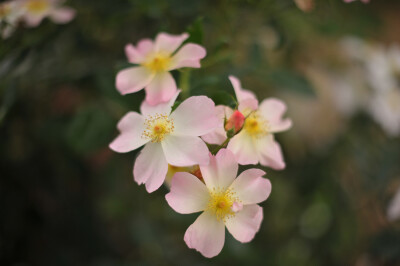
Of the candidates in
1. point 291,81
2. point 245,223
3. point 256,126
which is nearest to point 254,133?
point 256,126

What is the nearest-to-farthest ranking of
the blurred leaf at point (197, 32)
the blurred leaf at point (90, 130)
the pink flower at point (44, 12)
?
the blurred leaf at point (197, 32) < the pink flower at point (44, 12) < the blurred leaf at point (90, 130)

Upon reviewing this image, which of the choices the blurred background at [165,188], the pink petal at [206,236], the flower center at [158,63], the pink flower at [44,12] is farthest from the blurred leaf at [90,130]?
the pink petal at [206,236]

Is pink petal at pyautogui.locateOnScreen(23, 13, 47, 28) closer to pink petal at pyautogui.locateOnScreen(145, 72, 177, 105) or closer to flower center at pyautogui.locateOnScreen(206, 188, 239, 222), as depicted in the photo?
pink petal at pyautogui.locateOnScreen(145, 72, 177, 105)

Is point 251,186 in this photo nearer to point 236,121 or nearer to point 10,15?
point 236,121

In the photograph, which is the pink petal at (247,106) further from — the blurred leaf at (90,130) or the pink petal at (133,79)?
the blurred leaf at (90,130)

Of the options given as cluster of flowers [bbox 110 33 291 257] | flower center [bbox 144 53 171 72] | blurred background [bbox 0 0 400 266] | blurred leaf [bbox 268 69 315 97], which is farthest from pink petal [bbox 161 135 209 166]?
blurred leaf [bbox 268 69 315 97]
